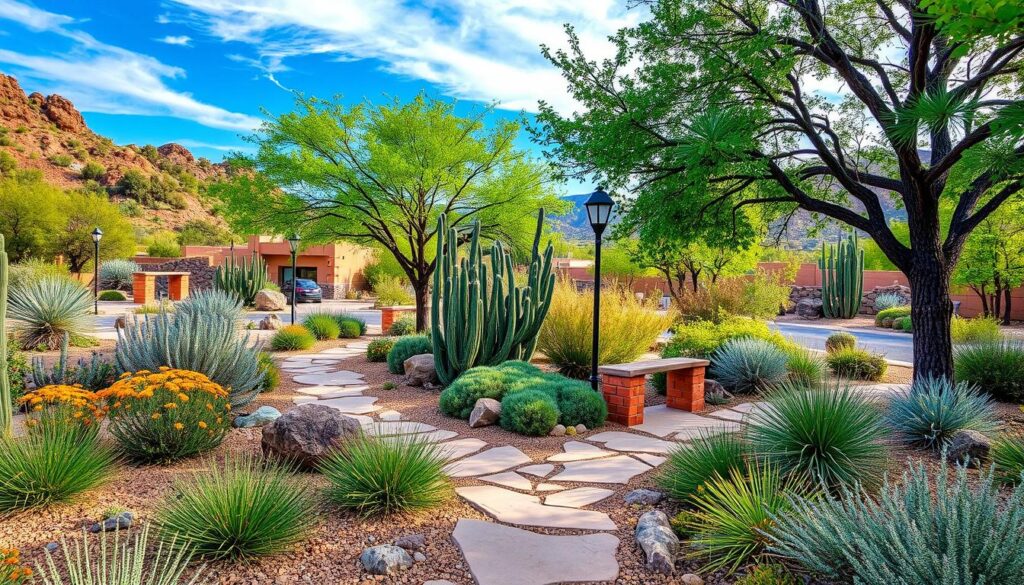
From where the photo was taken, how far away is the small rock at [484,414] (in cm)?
628

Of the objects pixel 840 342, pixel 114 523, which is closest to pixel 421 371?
pixel 114 523

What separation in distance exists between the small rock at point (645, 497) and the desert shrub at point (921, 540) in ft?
4.01

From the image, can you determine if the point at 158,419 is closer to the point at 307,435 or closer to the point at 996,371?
the point at 307,435

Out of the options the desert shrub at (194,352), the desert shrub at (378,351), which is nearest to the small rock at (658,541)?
the desert shrub at (194,352)

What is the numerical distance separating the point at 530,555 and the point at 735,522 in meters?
1.13

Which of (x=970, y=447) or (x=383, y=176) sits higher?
(x=383, y=176)

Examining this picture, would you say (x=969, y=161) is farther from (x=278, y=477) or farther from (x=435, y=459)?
(x=278, y=477)

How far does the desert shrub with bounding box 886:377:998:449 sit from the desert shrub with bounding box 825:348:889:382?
3.91 meters

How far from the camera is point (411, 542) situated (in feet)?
10.8

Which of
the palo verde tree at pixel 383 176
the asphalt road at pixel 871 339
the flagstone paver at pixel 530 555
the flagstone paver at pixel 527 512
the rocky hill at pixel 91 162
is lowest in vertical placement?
the flagstone paver at pixel 527 512

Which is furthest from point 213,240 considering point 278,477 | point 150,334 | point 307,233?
point 278,477

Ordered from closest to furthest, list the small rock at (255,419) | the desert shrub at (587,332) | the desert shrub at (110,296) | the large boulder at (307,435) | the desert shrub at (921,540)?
the desert shrub at (921,540) → the large boulder at (307,435) → the small rock at (255,419) → the desert shrub at (587,332) → the desert shrub at (110,296)

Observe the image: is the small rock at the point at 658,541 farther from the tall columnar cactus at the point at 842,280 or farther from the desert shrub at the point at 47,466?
the tall columnar cactus at the point at 842,280

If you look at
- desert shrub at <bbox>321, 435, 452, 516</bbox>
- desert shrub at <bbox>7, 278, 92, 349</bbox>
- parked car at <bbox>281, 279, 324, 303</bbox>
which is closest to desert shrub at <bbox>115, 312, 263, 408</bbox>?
desert shrub at <bbox>321, 435, 452, 516</bbox>
